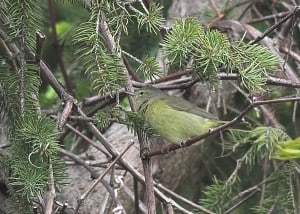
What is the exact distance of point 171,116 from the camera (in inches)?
80.5

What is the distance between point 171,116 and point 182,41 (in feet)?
1.58

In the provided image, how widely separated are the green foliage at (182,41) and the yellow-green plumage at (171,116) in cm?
30

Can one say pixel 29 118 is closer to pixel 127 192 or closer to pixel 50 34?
pixel 127 192

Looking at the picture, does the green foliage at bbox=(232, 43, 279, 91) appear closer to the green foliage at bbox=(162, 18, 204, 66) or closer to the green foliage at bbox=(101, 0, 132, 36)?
the green foliage at bbox=(162, 18, 204, 66)

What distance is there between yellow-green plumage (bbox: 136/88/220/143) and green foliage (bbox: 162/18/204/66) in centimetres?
30

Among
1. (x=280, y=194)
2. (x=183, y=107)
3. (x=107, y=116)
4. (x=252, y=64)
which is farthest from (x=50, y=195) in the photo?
(x=280, y=194)

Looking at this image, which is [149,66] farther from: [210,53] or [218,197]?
[218,197]

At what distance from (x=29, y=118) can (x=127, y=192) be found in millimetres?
952

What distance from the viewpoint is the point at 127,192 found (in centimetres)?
246

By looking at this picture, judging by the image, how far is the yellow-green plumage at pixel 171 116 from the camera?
6.32 ft

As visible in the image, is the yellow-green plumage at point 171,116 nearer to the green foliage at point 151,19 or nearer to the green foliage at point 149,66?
the green foliage at point 149,66

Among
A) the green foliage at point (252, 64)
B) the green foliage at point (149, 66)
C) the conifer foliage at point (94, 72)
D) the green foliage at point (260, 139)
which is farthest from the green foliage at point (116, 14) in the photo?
the green foliage at point (260, 139)

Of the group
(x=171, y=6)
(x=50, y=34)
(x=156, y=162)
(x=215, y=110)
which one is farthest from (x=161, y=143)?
(x=50, y=34)

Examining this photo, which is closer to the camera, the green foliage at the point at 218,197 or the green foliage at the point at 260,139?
the green foliage at the point at 260,139
